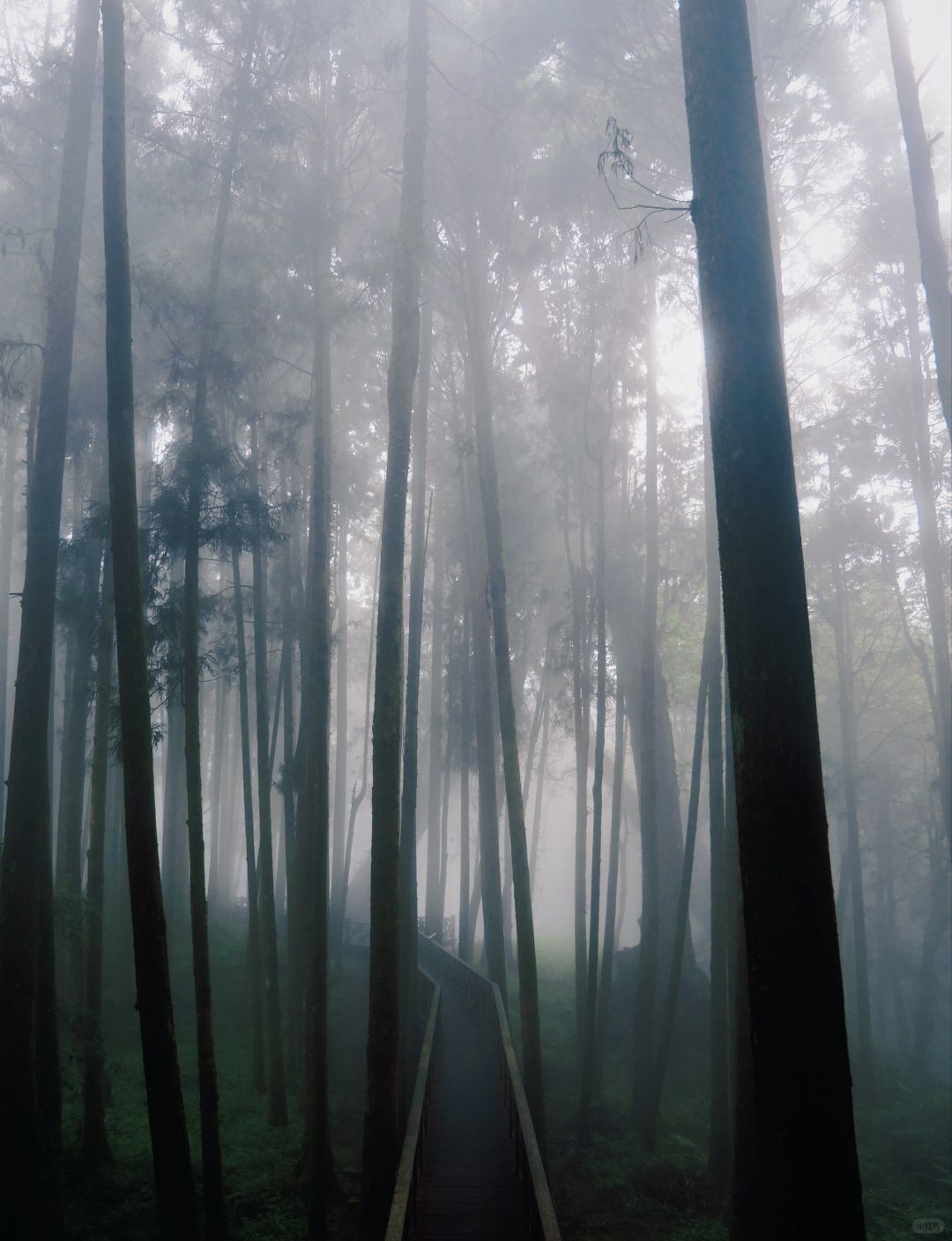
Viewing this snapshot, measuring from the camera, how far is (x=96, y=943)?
9.12m

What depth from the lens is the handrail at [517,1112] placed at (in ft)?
19.9

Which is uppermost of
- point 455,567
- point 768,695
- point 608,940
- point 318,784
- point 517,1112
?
point 455,567

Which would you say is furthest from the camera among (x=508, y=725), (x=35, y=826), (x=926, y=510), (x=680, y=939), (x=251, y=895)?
(x=926, y=510)

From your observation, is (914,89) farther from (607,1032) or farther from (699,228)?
(607,1032)

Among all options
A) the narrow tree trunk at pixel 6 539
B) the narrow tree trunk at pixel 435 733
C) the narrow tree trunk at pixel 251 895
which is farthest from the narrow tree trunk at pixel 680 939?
the narrow tree trunk at pixel 6 539

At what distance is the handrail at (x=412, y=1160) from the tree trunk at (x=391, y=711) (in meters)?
0.27

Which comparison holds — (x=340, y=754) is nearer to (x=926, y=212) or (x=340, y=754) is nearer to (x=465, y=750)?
(x=465, y=750)

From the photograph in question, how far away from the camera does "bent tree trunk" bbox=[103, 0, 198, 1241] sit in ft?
16.9

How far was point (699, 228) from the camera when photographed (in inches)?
150

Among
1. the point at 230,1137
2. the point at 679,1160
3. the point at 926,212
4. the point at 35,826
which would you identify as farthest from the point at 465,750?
the point at 926,212

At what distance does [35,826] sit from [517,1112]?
17.1ft

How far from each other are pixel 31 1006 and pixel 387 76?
518 inches

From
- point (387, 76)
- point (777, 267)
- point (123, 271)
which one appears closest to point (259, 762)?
point (123, 271)

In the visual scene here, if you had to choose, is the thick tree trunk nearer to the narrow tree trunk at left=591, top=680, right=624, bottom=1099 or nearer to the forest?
the forest
